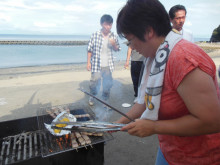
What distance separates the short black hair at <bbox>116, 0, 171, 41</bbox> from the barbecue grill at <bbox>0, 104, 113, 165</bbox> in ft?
5.23

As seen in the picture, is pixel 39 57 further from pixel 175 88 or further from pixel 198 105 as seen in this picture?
pixel 198 105

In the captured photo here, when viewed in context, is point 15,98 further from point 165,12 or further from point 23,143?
point 165,12

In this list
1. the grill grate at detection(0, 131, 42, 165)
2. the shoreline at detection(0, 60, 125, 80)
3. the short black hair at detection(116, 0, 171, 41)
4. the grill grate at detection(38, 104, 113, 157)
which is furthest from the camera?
the shoreline at detection(0, 60, 125, 80)

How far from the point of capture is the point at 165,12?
116 cm

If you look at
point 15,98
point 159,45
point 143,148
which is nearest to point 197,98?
point 159,45

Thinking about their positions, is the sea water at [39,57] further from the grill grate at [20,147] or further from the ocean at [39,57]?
the grill grate at [20,147]

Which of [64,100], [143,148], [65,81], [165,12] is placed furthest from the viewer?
[65,81]

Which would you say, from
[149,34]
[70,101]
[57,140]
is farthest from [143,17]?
[70,101]

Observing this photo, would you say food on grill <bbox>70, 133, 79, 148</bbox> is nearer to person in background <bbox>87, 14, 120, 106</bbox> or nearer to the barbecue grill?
the barbecue grill

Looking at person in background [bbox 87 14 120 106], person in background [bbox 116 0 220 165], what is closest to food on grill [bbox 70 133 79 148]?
person in background [bbox 116 0 220 165]

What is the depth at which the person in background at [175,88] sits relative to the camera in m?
0.92

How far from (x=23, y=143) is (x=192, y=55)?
2.73 m

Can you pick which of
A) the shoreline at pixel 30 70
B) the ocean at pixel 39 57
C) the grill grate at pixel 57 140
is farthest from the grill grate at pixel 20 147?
the ocean at pixel 39 57

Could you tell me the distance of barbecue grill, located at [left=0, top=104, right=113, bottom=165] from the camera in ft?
6.94
